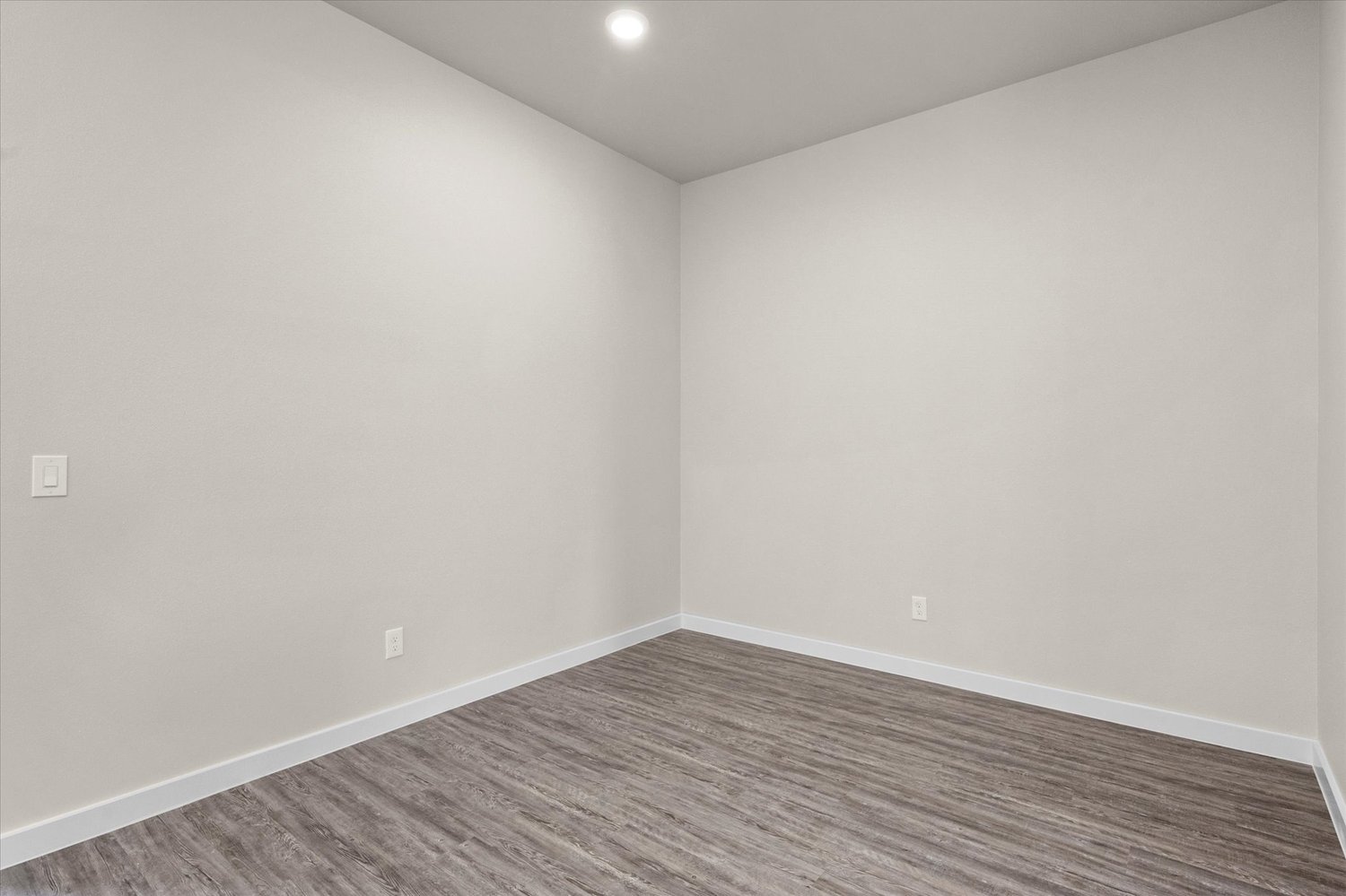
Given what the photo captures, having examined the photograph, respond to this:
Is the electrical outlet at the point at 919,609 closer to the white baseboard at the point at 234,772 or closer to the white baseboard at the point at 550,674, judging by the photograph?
the white baseboard at the point at 550,674

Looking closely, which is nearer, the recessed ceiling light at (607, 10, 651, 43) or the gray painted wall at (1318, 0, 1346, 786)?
the gray painted wall at (1318, 0, 1346, 786)

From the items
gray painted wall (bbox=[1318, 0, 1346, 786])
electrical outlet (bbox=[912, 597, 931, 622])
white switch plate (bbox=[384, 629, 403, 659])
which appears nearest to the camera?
gray painted wall (bbox=[1318, 0, 1346, 786])

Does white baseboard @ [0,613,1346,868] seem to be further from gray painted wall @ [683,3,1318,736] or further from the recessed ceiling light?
the recessed ceiling light

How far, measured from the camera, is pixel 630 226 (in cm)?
415

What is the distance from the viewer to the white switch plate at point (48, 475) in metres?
2.02

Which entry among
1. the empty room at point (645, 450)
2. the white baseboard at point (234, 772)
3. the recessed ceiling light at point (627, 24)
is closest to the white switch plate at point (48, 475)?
the empty room at point (645, 450)

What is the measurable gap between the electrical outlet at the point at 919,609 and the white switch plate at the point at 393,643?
2.42 metres

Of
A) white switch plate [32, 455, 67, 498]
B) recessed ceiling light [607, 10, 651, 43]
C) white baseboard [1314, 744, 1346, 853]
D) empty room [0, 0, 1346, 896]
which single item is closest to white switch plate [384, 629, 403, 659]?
empty room [0, 0, 1346, 896]

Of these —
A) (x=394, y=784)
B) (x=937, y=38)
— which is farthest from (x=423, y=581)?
(x=937, y=38)

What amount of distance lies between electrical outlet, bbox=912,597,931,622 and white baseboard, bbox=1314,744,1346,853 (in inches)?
57.7

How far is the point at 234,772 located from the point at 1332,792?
359cm

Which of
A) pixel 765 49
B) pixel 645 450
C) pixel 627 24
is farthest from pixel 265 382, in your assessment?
pixel 765 49

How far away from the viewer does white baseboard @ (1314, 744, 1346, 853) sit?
6.88ft

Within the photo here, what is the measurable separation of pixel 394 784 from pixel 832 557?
2.38 metres
